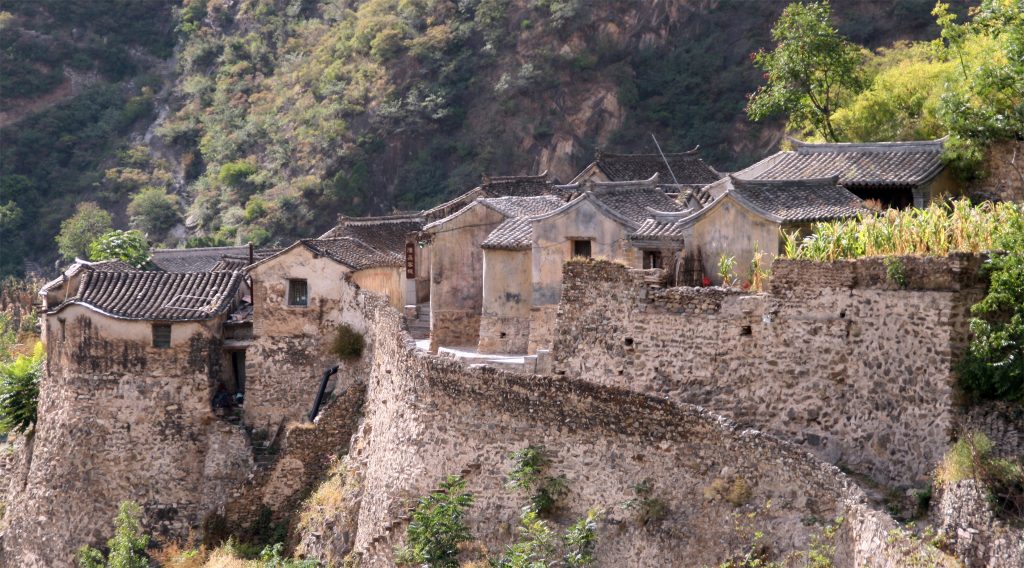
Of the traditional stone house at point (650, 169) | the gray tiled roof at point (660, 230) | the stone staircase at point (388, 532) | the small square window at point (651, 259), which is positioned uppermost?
the traditional stone house at point (650, 169)

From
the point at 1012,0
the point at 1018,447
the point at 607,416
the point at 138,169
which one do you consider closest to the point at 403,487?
the point at 607,416

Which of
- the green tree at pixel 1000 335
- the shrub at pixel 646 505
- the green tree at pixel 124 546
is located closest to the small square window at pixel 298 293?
the green tree at pixel 124 546

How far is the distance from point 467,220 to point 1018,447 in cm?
1613

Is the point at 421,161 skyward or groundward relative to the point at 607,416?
skyward

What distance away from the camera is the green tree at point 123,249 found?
147 ft

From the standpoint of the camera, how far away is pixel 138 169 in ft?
257

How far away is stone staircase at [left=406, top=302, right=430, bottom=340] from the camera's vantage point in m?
33.4

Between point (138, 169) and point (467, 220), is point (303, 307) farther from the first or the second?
point (138, 169)

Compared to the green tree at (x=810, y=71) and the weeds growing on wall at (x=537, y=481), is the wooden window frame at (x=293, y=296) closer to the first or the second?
the weeds growing on wall at (x=537, y=481)

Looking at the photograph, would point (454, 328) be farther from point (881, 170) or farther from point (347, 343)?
point (881, 170)

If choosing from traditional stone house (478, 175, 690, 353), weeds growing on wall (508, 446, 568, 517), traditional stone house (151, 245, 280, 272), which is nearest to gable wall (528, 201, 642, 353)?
traditional stone house (478, 175, 690, 353)

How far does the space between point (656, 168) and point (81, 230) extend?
1513 inches

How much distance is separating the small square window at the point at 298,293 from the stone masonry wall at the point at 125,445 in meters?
1.90

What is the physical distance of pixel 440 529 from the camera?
2230 cm
